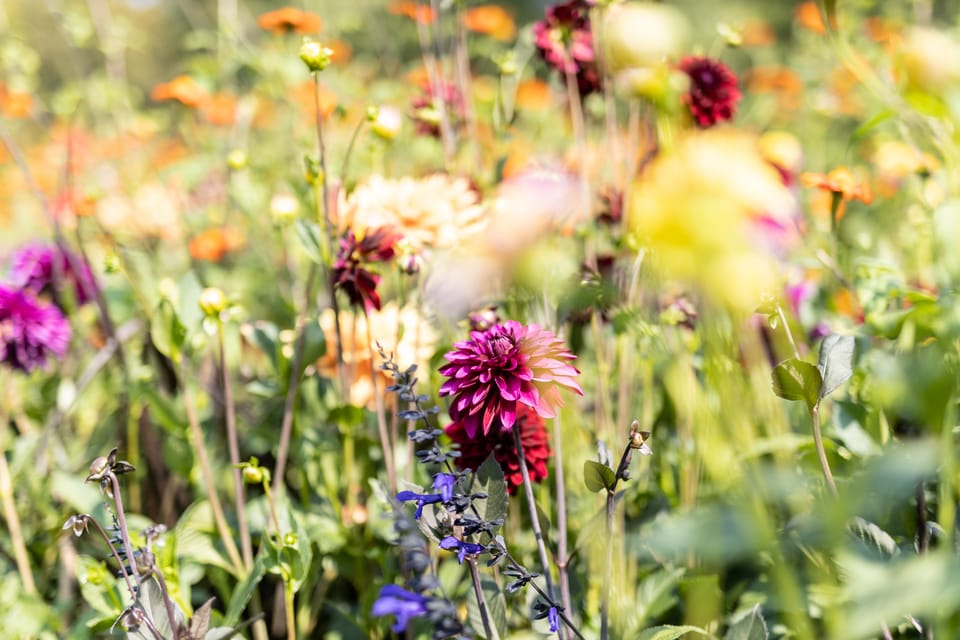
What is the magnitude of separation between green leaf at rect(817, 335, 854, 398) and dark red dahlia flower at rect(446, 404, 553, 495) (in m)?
0.21

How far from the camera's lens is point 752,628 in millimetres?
574

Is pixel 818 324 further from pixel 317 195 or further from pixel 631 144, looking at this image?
pixel 317 195

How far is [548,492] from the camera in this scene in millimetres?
781

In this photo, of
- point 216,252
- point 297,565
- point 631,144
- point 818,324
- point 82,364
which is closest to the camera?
point 297,565

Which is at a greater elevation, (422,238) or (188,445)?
(422,238)

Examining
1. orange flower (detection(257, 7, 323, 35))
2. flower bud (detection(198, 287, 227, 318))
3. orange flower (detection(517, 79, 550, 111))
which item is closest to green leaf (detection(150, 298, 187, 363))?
flower bud (detection(198, 287, 227, 318))

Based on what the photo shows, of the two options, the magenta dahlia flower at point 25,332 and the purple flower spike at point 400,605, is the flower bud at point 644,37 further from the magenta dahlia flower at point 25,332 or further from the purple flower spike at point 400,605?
the magenta dahlia flower at point 25,332

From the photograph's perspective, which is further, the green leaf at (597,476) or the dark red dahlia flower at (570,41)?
the dark red dahlia flower at (570,41)

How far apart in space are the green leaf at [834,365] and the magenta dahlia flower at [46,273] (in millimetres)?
861

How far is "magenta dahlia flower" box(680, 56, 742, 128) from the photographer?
0.87 meters

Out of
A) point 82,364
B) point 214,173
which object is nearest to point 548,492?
point 82,364

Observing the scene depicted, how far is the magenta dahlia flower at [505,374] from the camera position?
50cm

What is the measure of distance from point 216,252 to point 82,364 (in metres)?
0.30

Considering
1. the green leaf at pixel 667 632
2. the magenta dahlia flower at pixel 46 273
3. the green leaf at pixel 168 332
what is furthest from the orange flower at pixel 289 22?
the green leaf at pixel 667 632
